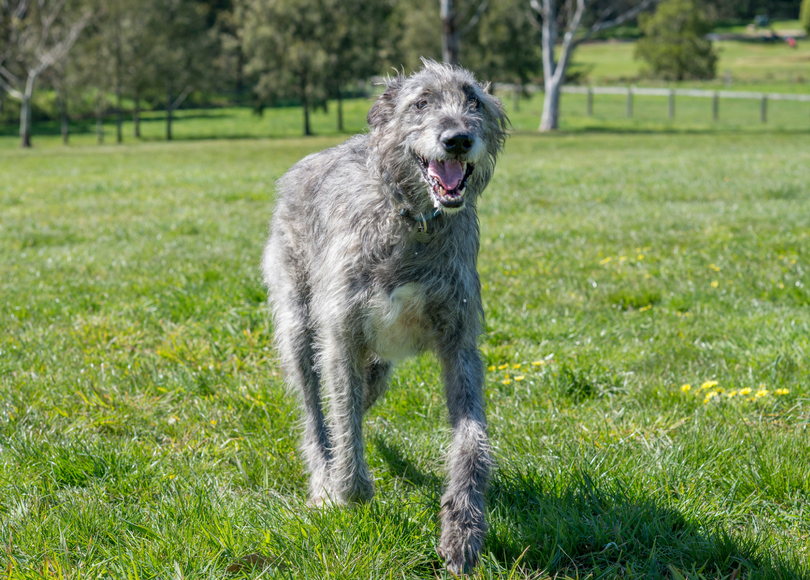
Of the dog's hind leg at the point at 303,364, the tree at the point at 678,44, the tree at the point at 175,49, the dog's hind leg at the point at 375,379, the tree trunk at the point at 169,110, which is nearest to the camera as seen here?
the dog's hind leg at the point at 303,364

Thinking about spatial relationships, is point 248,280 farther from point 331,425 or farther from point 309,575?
point 309,575

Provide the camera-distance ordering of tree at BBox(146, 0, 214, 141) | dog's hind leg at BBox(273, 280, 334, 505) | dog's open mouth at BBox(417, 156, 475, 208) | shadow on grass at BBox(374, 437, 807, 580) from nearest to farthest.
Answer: shadow on grass at BBox(374, 437, 807, 580) → dog's open mouth at BBox(417, 156, 475, 208) → dog's hind leg at BBox(273, 280, 334, 505) → tree at BBox(146, 0, 214, 141)

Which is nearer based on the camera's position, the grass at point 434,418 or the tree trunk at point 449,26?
the grass at point 434,418

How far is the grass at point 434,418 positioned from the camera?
2826mm

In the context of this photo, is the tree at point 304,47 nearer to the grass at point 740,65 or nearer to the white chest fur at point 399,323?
the grass at point 740,65

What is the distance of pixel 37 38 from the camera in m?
36.8

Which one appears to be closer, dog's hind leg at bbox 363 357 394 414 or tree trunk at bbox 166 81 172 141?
dog's hind leg at bbox 363 357 394 414

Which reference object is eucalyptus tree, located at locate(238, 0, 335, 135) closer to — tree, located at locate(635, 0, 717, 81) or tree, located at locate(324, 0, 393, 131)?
tree, located at locate(324, 0, 393, 131)

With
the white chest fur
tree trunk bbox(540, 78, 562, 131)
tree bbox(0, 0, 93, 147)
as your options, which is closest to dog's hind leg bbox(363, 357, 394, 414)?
the white chest fur

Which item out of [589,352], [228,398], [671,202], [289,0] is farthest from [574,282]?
[289,0]

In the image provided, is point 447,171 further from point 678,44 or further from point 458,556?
point 678,44

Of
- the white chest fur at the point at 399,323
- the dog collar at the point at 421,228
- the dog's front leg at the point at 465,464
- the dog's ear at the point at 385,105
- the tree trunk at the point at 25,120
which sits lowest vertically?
the dog's front leg at the point at 465,464

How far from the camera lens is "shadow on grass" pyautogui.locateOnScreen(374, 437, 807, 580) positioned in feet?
8.87

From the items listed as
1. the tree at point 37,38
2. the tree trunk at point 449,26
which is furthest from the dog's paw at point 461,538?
the tree at point 37,38
